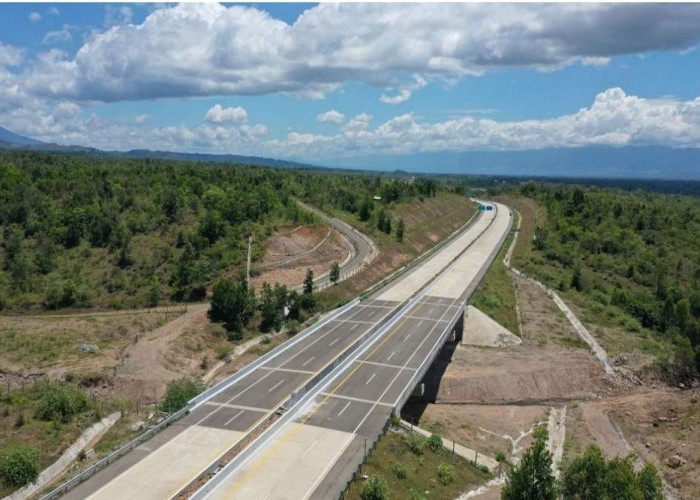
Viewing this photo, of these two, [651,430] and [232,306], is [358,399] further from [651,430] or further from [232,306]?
[651,430]

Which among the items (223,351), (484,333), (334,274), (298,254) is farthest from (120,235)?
(484,333)

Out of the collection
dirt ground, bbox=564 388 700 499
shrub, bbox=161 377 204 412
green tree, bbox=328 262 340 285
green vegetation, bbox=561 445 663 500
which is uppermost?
green tree, bbox=328 262 340 285

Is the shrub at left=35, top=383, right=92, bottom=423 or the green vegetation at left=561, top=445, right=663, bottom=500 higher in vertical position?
the green vegetation at left=561, top=445, right=663, bottom=500

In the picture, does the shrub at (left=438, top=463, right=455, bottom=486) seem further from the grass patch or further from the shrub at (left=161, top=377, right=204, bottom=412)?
the shrub at (left=161, top=377, right=204, bottom=412)

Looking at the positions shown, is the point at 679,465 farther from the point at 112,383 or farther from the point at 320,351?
the point at 112,383

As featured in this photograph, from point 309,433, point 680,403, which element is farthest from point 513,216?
point 309,433

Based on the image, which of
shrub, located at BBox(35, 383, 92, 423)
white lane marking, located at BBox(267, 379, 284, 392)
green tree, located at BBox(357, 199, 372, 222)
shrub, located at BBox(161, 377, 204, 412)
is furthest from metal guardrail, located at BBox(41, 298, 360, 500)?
green tree, located at BBox(357, 199, 372, 222)

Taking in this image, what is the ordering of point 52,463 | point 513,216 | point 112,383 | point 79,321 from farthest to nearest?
point 513,216
point 79,321
point 112,383
point 52,463
